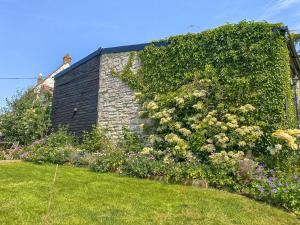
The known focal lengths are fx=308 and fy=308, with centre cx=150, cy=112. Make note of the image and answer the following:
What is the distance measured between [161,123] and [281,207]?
15.9 feet

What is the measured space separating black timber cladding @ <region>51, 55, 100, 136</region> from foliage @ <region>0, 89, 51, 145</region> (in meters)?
0.58

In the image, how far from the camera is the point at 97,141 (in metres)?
11.9

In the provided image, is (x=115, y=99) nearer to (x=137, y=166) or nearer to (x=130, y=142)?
(x=130, y=142)

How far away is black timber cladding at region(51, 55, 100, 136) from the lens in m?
13.2

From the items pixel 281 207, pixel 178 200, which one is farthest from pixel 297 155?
pixel 178 200

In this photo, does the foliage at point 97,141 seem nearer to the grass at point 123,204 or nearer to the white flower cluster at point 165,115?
the white flower cluster at point 165,115

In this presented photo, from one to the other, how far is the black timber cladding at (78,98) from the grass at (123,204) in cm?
612

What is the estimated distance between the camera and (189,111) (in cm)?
998

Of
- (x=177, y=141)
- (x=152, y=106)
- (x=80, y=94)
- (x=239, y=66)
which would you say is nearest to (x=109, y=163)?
(x=177, y=141)

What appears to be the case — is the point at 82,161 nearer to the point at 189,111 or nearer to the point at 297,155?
the point at 189,111

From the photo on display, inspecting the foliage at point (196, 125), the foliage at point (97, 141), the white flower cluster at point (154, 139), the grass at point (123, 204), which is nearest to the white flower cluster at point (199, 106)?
the foliage at point (196, 125)

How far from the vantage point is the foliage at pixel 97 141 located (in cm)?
1165

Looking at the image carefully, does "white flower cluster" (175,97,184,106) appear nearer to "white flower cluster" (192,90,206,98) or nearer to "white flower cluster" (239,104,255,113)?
"white flower cluster" (192,90,206,98)

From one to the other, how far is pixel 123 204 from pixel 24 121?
11.3 m
